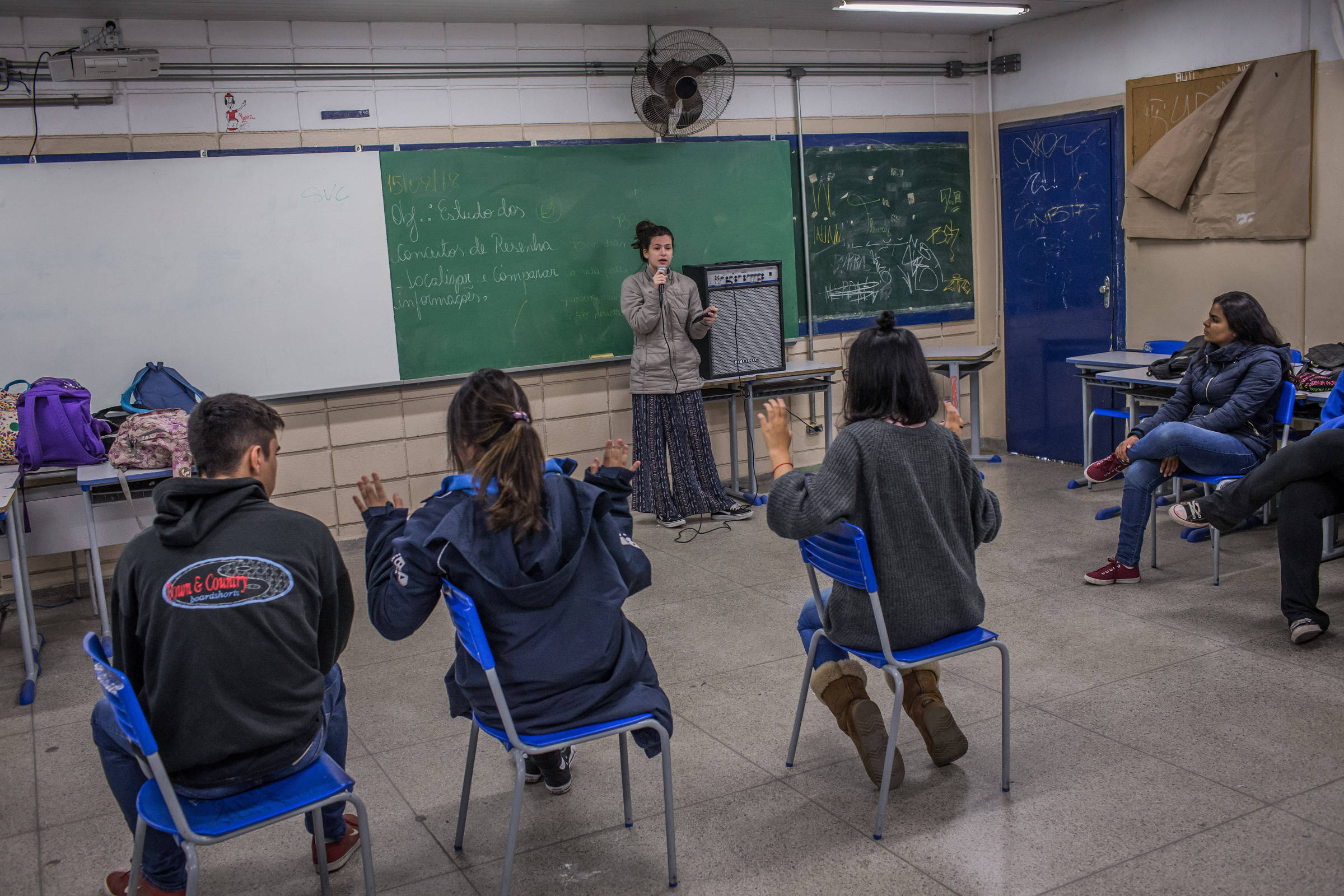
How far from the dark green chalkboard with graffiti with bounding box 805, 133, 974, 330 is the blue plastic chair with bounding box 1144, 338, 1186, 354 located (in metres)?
1.51

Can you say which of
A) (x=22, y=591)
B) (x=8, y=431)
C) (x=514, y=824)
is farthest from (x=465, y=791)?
(x=8, y=431)

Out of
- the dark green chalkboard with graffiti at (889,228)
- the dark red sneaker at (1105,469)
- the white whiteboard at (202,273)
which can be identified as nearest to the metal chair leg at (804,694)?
the dark red sneaker at (1105,469)

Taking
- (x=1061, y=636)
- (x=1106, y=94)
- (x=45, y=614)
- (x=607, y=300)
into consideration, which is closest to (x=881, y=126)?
(x=1106, y=94)

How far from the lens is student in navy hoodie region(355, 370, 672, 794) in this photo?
2.13 metres

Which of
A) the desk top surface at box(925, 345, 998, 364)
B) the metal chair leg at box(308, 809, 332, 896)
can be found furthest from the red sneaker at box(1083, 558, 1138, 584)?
the metal chair leg at box(308, 809, 332, 896)

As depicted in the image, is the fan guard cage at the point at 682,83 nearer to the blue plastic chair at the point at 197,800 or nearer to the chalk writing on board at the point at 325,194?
the chalk writing on board at the point at 325,194

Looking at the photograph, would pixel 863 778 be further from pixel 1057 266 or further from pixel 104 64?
pixel 1057 266

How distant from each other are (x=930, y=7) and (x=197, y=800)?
16.5 feet

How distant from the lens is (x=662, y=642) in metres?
3.90

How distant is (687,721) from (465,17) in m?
3.89

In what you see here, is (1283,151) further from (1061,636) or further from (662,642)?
(662,642)

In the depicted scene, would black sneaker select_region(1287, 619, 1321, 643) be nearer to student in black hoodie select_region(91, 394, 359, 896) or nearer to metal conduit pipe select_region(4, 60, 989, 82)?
student in black hoodie select_region(91, 394, 359, 896)

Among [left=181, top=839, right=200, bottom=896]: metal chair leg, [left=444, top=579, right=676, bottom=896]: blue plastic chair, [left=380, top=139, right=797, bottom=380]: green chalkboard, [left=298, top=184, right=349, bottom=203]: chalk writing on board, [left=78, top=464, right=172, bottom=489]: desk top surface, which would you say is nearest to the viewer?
[left=181, top=839, right=200, bottom=896]: metal chair leg

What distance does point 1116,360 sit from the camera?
223 inches
